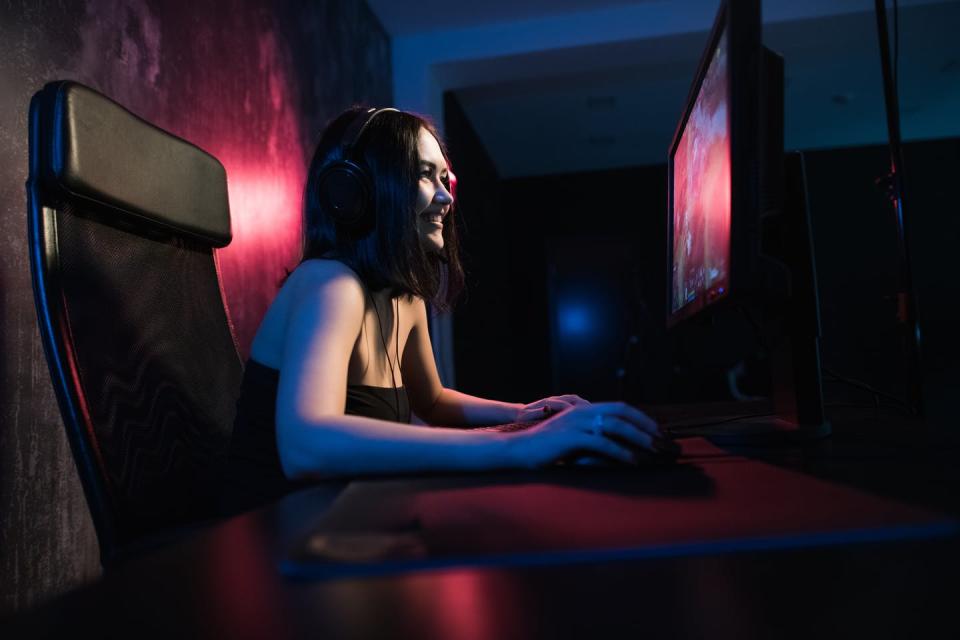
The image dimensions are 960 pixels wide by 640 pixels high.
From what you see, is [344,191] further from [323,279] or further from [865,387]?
[865,387]

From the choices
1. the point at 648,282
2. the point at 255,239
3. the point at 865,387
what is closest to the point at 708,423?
the point at 865,387

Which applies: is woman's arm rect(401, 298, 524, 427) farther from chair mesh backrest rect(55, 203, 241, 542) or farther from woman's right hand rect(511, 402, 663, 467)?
woman's right hand rect(511, 402, 663, 467)

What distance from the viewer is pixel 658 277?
6.36 meters

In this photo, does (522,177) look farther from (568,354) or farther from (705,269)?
(705,269)

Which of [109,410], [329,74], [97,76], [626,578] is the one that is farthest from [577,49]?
[626,578]

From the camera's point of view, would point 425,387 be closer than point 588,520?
No

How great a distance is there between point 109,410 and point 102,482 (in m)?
0.08

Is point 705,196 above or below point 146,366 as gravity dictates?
above

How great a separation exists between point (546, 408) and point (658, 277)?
5628 mm

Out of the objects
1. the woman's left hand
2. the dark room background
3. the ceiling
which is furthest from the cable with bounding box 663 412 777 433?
the dark room background

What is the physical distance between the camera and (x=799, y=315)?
81cm

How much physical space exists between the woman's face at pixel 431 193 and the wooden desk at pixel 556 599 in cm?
80

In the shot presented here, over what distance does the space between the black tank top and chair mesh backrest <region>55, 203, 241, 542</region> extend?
0.02 meters

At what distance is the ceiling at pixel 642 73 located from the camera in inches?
131
